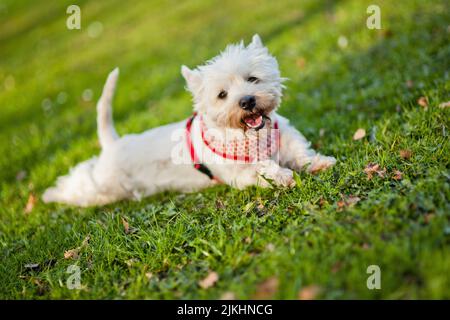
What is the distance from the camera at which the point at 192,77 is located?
4230 millimetres

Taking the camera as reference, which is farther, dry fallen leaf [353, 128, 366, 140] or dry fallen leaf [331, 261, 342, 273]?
dry fallen leaf [353, 128, 366, 140]

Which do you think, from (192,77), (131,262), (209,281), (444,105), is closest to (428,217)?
(209,281)

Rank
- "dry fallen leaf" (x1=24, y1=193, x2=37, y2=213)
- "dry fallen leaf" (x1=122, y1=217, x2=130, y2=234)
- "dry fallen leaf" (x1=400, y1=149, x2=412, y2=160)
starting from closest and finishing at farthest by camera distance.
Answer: "dry fallen leaf" (x1=400, y1=149, x2=412, y2=160), "dry fallen leaf" (x1=122, y1=217, x2=130, y2=234), "dry fallen leaf" (x1=24, y1=193, x2=37, y2=213)

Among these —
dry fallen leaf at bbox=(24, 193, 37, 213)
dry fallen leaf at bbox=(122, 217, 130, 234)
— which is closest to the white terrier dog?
dry fallen leaf at bbox=(122, 217, 130, 234)

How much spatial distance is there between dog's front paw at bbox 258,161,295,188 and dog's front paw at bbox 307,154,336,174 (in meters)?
0.26

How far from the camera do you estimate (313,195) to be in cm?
355

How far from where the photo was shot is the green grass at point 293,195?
2684 mm

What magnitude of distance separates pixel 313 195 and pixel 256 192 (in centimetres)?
64

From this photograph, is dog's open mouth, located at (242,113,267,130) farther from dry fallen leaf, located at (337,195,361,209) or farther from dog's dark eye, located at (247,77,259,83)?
dry fallen leaf, located at (337,195,361,209)

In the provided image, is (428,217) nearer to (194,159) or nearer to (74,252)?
(194,159)

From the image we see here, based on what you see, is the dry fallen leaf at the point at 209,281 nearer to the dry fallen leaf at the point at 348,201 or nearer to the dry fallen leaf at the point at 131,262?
the dry fallen leaf at the point at 131,262

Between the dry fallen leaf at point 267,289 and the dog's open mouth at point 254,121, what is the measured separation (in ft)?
5.63

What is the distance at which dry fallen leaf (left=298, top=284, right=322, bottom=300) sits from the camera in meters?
2.50

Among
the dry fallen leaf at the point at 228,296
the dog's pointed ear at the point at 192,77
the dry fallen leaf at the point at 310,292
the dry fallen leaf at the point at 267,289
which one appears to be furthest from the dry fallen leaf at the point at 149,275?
the dog's pointed ear at the point at 192,77
